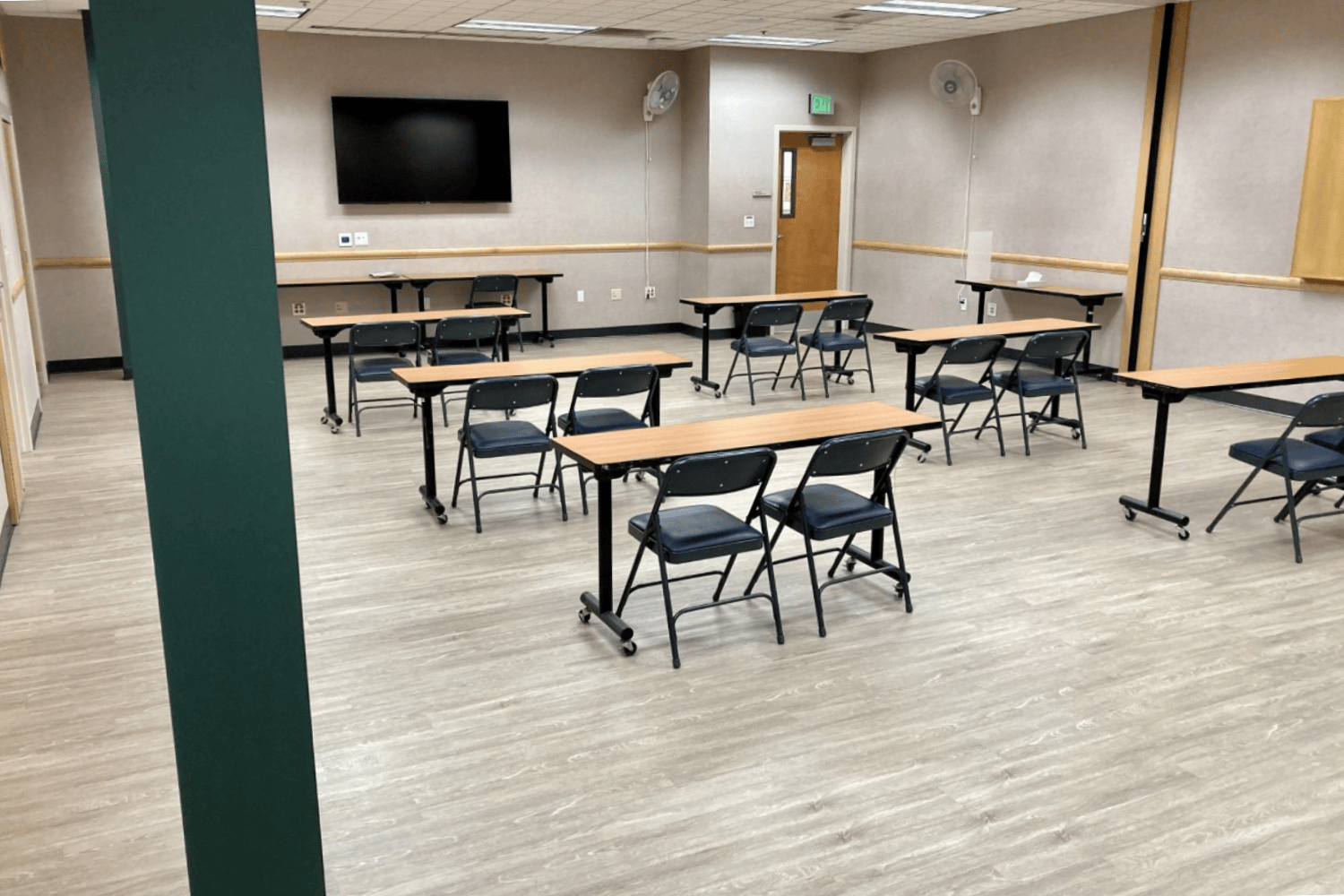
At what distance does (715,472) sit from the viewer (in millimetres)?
4051

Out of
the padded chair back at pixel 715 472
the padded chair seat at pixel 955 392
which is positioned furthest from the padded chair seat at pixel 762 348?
the padded chair back at pixel 715 472

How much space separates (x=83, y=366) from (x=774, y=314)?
6.50m

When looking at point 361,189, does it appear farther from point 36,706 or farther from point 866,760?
point 866,760

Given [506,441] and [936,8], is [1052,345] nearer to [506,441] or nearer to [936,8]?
[936,8]

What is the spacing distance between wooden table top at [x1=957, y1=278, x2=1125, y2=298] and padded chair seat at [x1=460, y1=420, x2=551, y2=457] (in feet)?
18.7

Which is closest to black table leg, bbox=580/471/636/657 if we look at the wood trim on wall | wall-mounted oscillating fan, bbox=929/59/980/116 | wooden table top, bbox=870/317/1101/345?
wooden table top, bbox=870/317/1101/345

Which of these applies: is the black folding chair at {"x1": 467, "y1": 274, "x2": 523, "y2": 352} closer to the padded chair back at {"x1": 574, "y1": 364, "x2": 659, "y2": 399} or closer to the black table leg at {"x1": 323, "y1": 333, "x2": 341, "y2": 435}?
the black table leg at {"x1": 323, "y1": 333, "x2": 341, "y2": 435}

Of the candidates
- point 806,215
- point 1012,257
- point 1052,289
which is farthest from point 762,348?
point 806,215

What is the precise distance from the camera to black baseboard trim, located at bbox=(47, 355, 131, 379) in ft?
32.6

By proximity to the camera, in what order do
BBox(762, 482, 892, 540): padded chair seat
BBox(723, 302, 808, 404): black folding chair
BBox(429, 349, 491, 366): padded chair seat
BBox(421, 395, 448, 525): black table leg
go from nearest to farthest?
1. BBox(762, 482, 892, 540): padded chair seat
2. BBox(421, 395, 448, 525): black table leg
3. BBox(429, 349, 491, 366): padded chair seat
4. BBox(723, 302, 808, 404): black folding chair

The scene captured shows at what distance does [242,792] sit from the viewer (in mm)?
2053

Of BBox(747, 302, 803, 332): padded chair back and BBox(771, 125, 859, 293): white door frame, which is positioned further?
BBox(771, 125, 859, 293): white door frame

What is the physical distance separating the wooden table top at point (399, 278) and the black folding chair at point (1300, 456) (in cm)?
754

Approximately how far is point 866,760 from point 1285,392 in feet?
20.7
